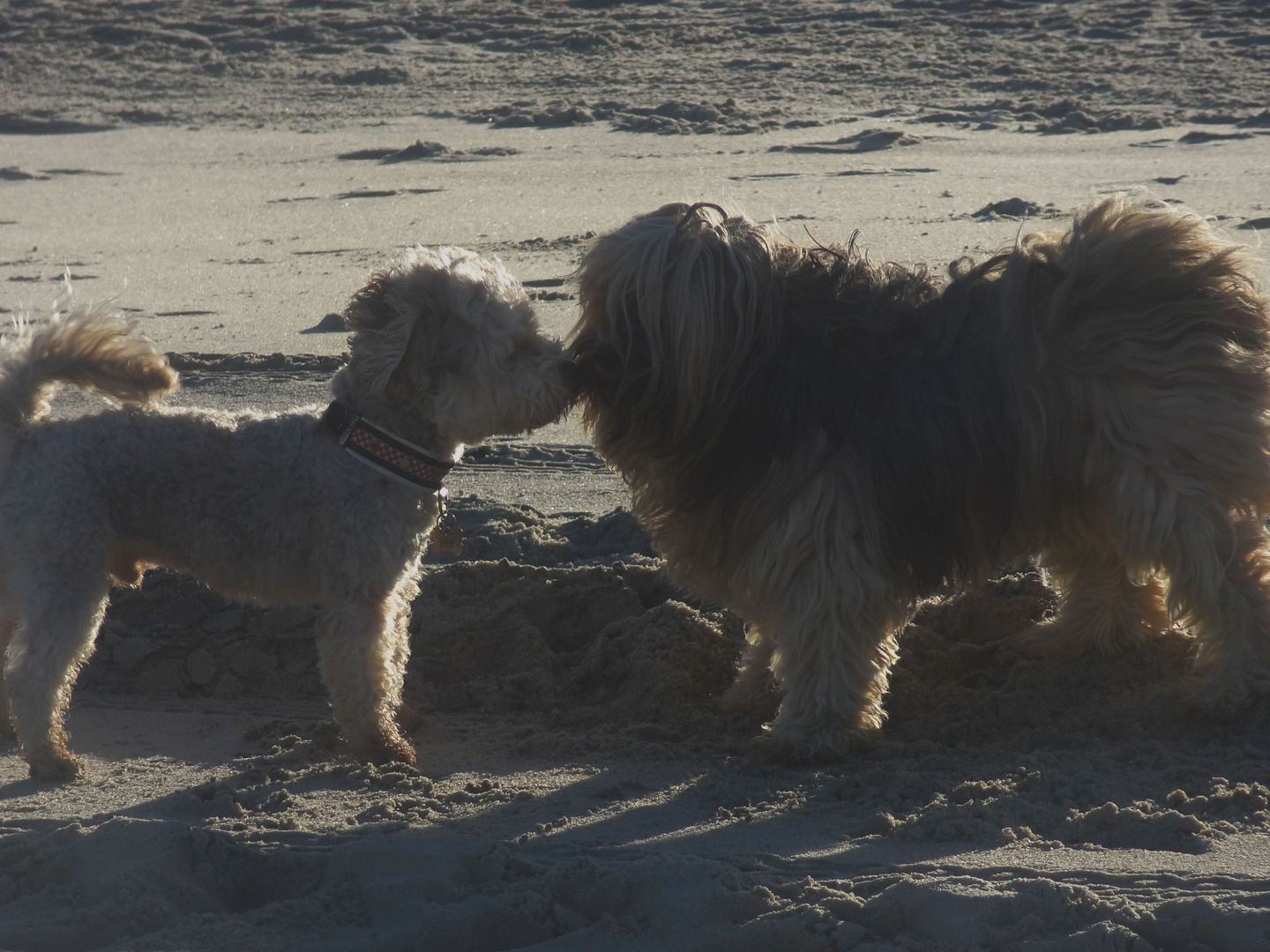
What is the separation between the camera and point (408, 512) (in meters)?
4.44

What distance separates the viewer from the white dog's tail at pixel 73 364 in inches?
169

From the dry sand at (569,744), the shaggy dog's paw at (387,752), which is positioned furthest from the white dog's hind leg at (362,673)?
the dry sand at (569,744)

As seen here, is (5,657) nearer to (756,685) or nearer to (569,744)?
(569,744)

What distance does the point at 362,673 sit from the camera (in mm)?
4410

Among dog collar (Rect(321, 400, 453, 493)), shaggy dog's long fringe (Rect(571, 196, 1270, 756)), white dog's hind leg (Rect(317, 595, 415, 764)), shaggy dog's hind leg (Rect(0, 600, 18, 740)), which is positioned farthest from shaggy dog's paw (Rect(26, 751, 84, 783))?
shaggy dog's long fringe (Rect(571, 196, 1270, 756))

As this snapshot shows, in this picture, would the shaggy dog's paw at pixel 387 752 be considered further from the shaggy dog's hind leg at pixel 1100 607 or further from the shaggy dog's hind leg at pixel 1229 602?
the shaggy dog's hind leg at pixel 1229 602

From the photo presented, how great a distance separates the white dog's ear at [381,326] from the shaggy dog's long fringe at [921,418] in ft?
1.76

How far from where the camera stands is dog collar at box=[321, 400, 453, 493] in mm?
4352

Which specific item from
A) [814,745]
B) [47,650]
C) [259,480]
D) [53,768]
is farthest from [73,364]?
[814,745]

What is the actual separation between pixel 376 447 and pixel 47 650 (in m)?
1.11

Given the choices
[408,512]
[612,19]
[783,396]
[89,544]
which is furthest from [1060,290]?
[612,19]

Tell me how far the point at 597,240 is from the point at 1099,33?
11704 mm

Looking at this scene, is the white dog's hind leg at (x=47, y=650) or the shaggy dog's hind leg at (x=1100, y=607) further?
the shaggy dog's hind leg at (x=1100, y=607)

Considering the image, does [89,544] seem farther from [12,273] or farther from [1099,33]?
[1099,33]
